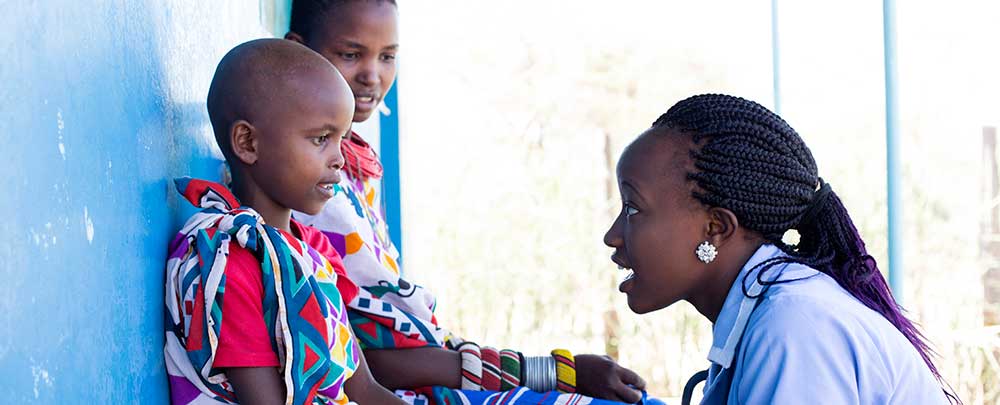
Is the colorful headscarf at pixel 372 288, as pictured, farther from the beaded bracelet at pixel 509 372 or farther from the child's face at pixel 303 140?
the child's face at pixel 303 140

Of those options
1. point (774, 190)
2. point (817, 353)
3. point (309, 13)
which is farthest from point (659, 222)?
point (309, 13)

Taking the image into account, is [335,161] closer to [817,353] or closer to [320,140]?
[320,140]

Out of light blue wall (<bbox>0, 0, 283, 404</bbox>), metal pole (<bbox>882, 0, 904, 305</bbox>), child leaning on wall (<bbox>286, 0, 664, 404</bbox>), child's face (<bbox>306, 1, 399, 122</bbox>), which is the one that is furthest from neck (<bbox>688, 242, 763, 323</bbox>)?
metal pole (<bbox>882, 0, 904, 305</bbox>)

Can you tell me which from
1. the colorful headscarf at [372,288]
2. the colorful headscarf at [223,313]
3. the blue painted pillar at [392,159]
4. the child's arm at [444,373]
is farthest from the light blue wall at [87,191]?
the blue painted pillar at [392,159]

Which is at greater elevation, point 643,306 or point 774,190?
point 774,190

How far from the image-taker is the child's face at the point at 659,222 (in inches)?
66.9

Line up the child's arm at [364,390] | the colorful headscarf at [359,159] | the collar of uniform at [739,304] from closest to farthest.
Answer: the collar of uniform at [739,304] → the child's arm at [364,390] → the colorful headscarf at [359,159]

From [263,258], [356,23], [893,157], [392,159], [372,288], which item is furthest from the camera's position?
[392,159]

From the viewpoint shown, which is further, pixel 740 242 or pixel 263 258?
pixel 740 242

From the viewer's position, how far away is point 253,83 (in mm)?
1688

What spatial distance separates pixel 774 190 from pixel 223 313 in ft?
2.91

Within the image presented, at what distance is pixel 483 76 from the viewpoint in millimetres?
5926

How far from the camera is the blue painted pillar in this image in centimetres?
454

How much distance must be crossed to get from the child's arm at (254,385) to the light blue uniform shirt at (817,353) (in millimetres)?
699
